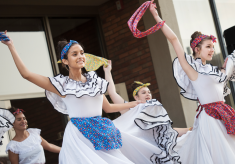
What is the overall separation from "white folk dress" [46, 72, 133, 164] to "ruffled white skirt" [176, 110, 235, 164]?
0.93m

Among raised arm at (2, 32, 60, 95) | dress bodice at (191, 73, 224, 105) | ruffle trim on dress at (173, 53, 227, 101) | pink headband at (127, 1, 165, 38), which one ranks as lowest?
dress bodice at (191, 73, 224, 105)

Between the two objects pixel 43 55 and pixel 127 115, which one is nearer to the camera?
pixel 127 115

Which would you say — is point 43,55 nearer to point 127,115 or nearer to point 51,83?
point 127,115

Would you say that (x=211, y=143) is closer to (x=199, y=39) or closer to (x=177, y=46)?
(x=177, y=46)

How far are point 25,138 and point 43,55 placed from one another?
1594 millimetres

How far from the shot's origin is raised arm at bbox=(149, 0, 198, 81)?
10.8ft

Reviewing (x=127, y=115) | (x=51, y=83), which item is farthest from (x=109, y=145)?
(x=127, y=115)

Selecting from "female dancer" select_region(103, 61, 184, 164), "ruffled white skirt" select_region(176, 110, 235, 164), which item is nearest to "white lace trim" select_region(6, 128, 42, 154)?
"female dancer" select_region(103, 61, 184, 164)

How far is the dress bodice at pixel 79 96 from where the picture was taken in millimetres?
2812

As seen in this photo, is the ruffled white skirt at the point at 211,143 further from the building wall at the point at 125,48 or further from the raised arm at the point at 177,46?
the building wall at the point at 125,48

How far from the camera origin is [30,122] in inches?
258

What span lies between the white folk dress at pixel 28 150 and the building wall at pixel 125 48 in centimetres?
233

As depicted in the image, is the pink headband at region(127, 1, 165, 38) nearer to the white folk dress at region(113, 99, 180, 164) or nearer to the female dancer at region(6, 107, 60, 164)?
the white folk dress at region(113, 99, 180, 164)

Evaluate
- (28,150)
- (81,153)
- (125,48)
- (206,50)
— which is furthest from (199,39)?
(125,48)
